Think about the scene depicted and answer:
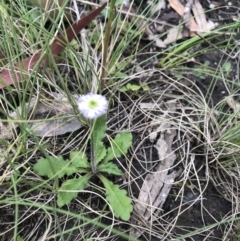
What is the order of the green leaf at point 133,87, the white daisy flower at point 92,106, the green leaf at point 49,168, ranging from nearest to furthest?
the white daisy flower at point 92,106, the green leaf at point 49,168, the green leaf at point 133,87

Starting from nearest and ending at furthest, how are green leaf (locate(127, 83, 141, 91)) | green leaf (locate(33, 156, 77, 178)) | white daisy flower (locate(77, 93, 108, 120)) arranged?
white daisy flower (locate(77, 93, 108, 120)), green leaf (locate(33, 156, 77, 178)), green leaf (locate(127, 83, 141, 91))

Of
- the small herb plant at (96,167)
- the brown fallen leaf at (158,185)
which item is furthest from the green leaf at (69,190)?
the brown fallen leaf at (158,185)

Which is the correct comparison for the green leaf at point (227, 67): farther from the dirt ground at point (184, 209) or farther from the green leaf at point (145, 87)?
the green leaf at point (145, 87)

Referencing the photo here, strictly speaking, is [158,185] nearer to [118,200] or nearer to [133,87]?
[118,200]

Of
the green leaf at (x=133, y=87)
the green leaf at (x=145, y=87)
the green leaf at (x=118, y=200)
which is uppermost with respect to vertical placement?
the green leaf at (x=133, y=87)

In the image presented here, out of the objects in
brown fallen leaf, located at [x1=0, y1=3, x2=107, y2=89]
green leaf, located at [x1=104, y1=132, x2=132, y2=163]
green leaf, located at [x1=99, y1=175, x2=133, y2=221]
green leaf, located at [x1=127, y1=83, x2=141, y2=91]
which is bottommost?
green leaf, located at [x1=99, y1=175, x2=133, y2=221]

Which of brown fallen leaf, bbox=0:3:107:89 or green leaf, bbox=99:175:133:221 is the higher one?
brown fallen leaf, bbox=0:3:107:89

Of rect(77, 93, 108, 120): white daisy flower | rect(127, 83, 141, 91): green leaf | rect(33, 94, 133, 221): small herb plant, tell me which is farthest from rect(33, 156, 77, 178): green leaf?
rect(127, 83, 141, 91): green leaf

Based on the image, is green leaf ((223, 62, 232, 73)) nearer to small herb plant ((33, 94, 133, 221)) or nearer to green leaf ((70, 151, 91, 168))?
small herb plant ((33, 94, 133, 221))
